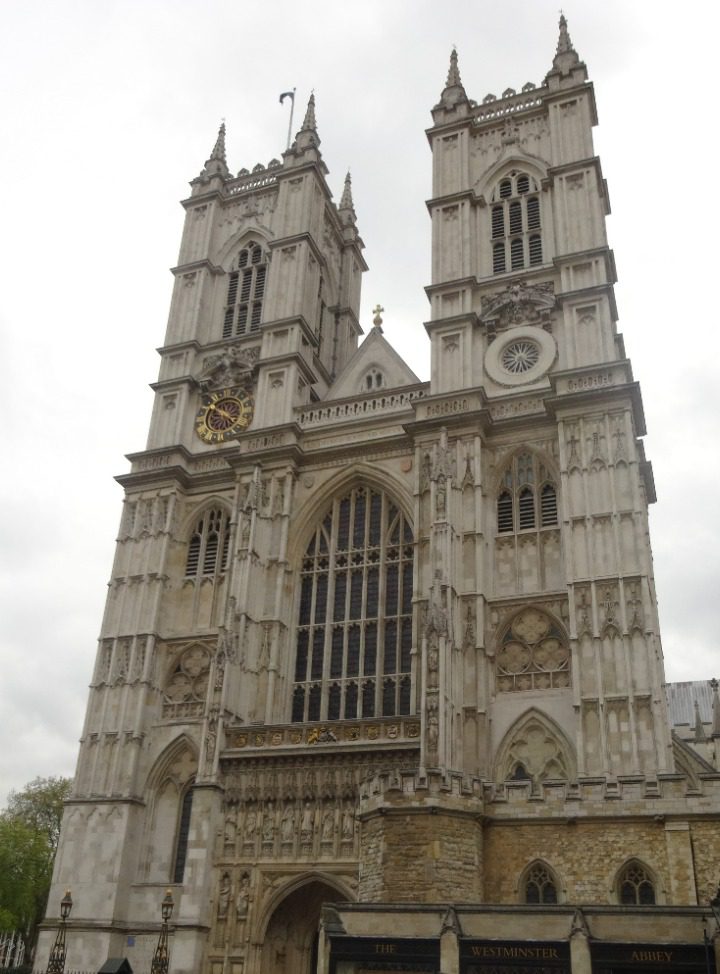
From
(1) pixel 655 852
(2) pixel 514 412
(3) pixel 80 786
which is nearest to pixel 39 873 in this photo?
(3) pixel 80 786

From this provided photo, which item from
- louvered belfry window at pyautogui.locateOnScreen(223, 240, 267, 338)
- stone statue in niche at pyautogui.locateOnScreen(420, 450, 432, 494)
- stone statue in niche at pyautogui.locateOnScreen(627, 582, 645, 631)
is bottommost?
stone statue in niche at pyautogui.locateOnScreen(627, 582, 645, 631)

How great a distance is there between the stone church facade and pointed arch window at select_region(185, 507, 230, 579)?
0.07 metres

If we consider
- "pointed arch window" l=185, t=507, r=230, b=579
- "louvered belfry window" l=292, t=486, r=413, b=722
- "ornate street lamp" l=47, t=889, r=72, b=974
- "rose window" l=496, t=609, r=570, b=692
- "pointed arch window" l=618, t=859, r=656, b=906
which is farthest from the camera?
"pointed arch window" l=185, t=507, r=230, b=579

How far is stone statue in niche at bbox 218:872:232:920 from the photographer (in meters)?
22.9

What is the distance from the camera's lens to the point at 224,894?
909 inches

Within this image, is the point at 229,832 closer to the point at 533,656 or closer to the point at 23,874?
the point at 533,656

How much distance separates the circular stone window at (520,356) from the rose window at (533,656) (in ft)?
25.9

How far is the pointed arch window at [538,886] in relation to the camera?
18.4 metres

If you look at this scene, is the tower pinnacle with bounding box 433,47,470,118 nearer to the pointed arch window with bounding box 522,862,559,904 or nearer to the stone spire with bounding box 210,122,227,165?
the stone spire with bounding box 210,122,227,165

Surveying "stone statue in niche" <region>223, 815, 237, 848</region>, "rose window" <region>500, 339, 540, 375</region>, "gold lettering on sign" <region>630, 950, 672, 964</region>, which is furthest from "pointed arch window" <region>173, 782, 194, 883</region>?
"gold lettering on sign" <region>630, 950, 672, 964</region>

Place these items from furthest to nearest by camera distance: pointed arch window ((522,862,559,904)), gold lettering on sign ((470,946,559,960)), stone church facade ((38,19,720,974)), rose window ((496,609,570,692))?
rose window ((496,609,570,692)) < stone church facade ((38,19,720,974)) < pointed arch window ((522,862,559,904)) < gold lettering on sign ((470,946,559,960))

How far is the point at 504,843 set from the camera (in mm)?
18516

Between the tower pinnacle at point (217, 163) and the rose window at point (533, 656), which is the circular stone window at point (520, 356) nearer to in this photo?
the rose window at point (533, 656)

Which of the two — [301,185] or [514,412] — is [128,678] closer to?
[514,412]
